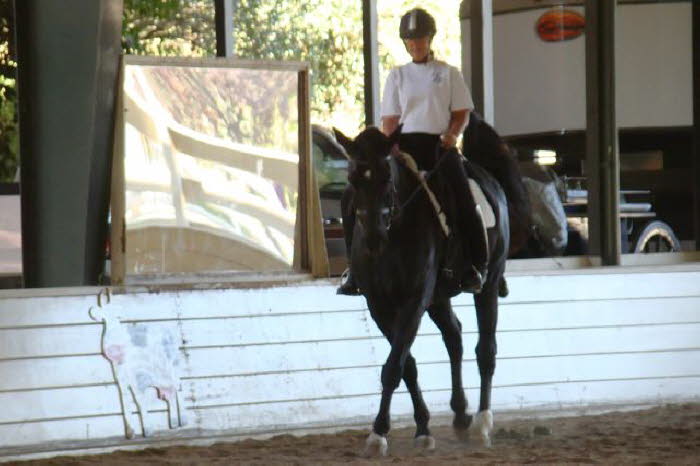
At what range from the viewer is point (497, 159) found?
30.9ft

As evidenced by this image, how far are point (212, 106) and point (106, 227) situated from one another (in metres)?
1.13

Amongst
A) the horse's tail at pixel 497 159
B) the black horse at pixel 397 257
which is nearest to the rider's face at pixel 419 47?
the black horse at pixel 397 257

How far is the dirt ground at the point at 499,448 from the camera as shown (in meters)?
7.59

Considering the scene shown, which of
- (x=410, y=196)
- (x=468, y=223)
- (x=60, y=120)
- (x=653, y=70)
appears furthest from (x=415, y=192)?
(x=653, y=70)

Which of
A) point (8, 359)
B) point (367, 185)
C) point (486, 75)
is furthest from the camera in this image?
point (486, 75)

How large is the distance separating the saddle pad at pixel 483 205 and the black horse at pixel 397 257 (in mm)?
370

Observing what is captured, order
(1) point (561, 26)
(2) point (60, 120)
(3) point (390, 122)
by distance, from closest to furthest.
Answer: (3) point (390, 122) → (2) point (60, 120) → (1) point (561, 26)

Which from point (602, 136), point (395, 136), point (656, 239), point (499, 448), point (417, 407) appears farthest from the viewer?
point (656, 239)

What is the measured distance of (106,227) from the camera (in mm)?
9367

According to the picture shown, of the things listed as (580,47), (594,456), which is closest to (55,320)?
(594,456)

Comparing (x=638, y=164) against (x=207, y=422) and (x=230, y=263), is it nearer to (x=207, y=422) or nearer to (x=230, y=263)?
(x=230, y=263)

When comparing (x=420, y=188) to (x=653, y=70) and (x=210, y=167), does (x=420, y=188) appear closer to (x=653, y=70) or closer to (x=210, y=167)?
(x=210, y=167)

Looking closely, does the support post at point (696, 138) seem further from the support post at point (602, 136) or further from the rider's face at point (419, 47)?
the rider's face at point (419, 47)

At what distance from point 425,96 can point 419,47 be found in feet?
1.02
